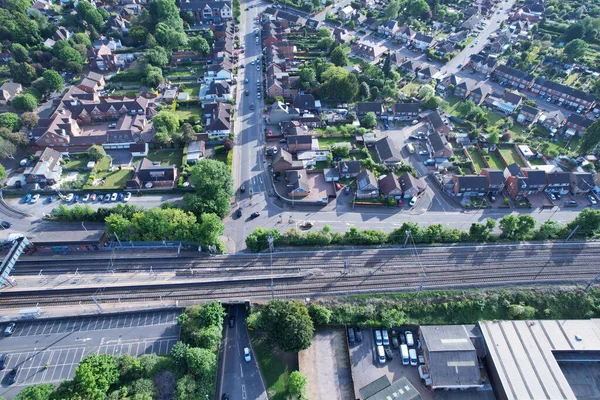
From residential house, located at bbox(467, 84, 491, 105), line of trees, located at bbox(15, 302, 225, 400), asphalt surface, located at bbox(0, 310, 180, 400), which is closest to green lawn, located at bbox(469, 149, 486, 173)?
residential house, located at bbox(467, 84, 491, 105)

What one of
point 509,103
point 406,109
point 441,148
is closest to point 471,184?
point 441,148

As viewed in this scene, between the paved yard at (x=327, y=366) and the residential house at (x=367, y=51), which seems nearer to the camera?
the paved yard at (x=327, y=366)

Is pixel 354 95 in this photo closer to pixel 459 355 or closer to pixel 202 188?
pixel 202 188

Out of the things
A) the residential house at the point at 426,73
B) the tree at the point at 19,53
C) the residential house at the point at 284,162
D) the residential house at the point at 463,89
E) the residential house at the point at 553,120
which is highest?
the tree at the point at 19,53

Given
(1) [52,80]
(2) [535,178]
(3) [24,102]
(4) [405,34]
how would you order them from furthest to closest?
(4) [405,34], (1) [52,80], (3) [24,102], (2) [535,178]

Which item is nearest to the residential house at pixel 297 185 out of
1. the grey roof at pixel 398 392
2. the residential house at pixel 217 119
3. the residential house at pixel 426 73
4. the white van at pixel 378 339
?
the residential house at pixel 217 119

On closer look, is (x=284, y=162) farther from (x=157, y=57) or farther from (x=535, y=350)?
(x=157, y=57)

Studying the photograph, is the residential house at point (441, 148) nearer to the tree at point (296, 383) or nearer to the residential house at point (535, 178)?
the residential house at point (535, 178)
